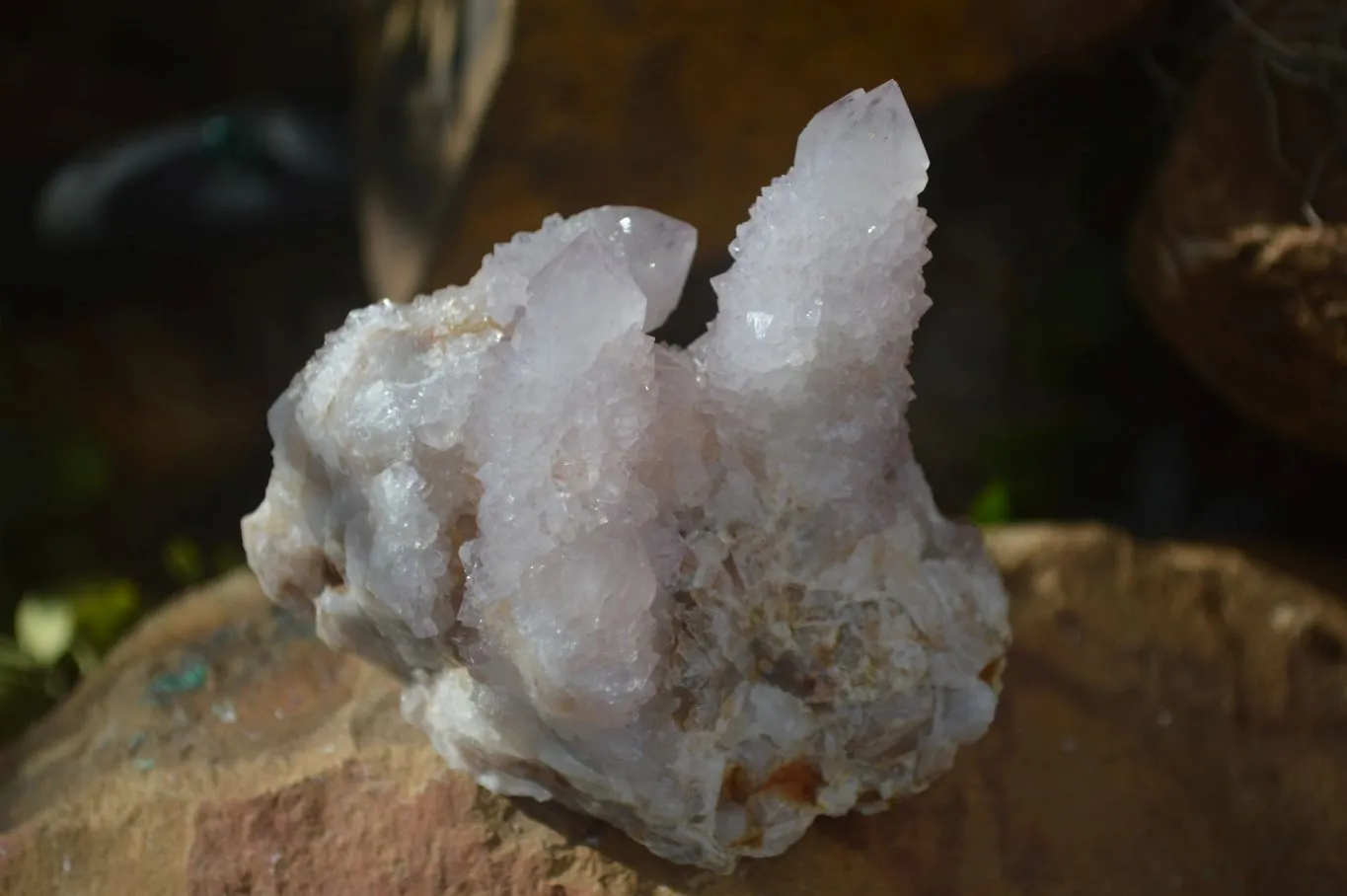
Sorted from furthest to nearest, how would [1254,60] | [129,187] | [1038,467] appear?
1. [129,187]
2. [1038,467]
3. [1254,60]

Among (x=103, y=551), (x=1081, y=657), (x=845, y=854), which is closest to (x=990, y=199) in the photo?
(x=1081, y=657)

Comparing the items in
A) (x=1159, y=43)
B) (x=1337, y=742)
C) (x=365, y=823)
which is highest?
(x=1159, y=43)

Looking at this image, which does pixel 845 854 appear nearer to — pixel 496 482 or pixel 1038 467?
pixel 496 482

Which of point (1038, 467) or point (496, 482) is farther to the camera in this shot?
point (1038, 467)

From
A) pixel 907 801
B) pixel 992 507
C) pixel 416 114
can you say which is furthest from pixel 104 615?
pixel 992 507

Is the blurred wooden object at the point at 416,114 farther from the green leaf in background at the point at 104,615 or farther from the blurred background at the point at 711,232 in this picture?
the green leaf in background at the point at 104,615

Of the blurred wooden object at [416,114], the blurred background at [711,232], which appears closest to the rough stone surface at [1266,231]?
the blurred background at [711,232]

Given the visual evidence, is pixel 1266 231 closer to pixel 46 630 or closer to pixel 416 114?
pixel 416 114
